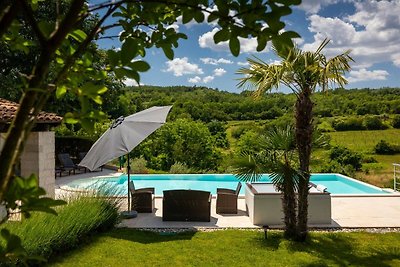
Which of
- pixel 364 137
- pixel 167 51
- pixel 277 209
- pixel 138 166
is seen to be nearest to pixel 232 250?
pixel 277 209

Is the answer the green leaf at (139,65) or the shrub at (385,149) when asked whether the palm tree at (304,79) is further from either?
the shrub at (385,149)

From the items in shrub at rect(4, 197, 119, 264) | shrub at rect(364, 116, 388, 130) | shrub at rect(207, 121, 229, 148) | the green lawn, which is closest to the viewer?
shrub at rect(4, 197, 119, 264)

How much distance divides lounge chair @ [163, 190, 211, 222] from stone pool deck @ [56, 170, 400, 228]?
0.17m

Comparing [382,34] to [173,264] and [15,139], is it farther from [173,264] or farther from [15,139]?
[15,139]

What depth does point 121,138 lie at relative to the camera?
952 cm

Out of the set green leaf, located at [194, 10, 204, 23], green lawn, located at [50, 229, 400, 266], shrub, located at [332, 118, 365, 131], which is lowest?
green lawn, located at [50, 229, 400, 266]

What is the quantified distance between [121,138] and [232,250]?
13.0ft

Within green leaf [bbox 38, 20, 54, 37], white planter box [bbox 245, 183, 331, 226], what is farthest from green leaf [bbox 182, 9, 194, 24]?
white planter box [bbox 245, 183, 331, 226]

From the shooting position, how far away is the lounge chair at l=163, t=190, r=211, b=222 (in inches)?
374

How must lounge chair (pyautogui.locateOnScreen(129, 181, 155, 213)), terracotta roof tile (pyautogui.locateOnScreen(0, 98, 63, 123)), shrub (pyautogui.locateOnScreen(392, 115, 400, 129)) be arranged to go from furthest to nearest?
shrub (pyautogui.locateOnScreen(392, 115, 400, 129)), lounge chair (pyautogui.locateOnScreen(129, 181, 155, 213)), terracotta roof tile (pyautogui.locateOnScreen(0, 98, 63, 123))

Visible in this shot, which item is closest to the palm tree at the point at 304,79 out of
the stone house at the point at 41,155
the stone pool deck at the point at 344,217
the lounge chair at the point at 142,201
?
the stone pool deck at the point at 344,217

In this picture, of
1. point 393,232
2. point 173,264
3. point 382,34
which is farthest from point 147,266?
point 382,34

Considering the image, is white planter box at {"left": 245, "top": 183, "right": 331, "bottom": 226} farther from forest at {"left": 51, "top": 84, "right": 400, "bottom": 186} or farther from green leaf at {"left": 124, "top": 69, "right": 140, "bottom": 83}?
green leaf at {"left": 124, "top": 69, "right": 140, "bottom": 83}

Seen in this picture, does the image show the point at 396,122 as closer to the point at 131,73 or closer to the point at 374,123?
the point at 374,123
